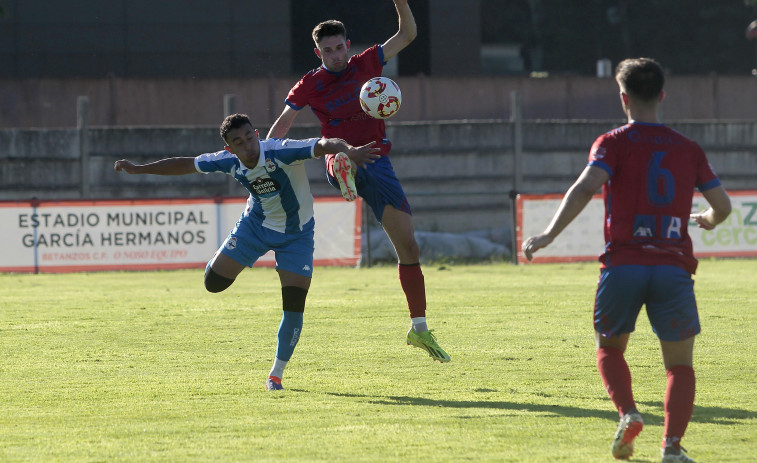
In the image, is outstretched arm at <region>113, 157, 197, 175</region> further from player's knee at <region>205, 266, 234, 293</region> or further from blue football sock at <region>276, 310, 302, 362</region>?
blue football sock at <region>276, 310, 302, 362</region>

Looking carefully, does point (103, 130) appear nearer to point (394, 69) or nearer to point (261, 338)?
point (394, 69)

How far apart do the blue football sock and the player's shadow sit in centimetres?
61

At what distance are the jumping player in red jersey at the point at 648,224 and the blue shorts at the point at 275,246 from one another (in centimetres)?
274

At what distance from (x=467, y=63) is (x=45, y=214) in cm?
1378

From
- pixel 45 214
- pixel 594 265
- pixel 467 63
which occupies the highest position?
pixel 467 63

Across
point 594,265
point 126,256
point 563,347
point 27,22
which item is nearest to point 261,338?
point 563,347

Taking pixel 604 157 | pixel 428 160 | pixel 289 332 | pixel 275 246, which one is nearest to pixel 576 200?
pixel 604 157

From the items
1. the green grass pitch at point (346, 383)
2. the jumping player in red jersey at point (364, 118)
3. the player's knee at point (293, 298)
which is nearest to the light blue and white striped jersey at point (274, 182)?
the player's knee at point (293, 298)

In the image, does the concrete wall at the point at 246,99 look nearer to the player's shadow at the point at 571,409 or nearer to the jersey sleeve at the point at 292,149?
the jersey sleeve at the point at 292,149

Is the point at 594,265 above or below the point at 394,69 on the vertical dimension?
below

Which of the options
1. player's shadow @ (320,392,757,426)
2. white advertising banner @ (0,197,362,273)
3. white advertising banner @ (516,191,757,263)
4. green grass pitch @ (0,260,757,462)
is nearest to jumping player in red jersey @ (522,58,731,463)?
green grass pitch @ (0,260,757,462)

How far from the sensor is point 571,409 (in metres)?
5.93

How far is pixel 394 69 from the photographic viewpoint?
1150 inches

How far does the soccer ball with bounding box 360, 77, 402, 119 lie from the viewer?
784 cm
